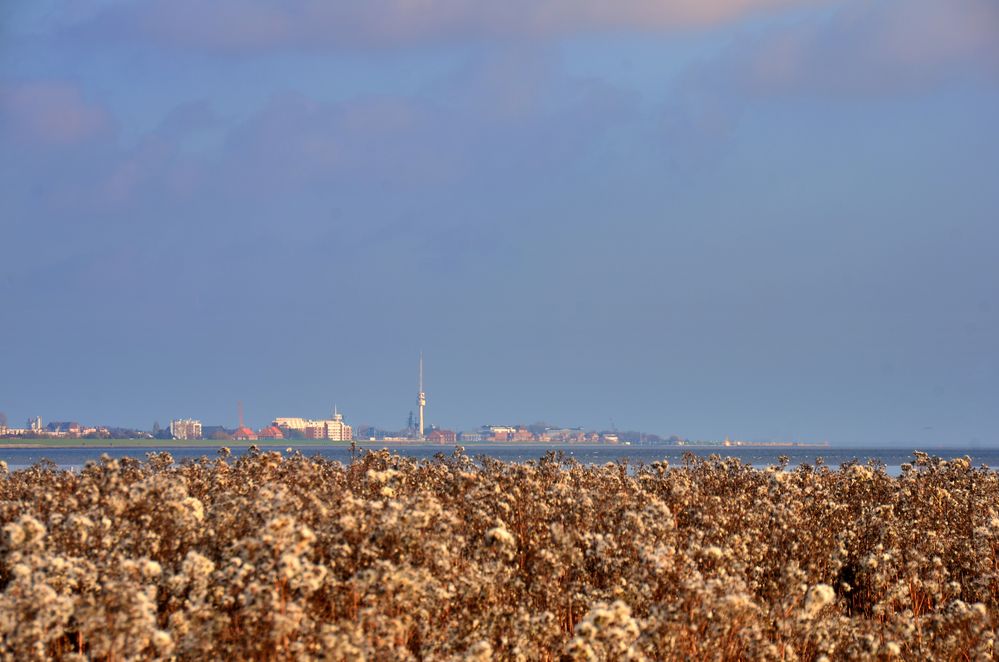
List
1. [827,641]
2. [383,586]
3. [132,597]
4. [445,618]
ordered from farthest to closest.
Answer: [827,641], [445,618], [383,586], [132,597]

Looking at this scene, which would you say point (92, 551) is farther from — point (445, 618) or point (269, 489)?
point (445, 618)

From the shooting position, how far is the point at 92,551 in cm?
1024

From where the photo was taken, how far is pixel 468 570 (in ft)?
34.0

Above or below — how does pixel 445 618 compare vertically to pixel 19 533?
below

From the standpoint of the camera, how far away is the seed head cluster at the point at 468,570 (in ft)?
25.9

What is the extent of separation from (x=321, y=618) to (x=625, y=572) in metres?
4.13

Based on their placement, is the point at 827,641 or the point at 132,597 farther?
the point at 827,641

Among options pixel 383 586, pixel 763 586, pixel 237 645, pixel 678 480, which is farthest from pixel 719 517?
pixel 237 645

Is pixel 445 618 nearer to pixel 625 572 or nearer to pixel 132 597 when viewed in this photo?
pixel 625 572

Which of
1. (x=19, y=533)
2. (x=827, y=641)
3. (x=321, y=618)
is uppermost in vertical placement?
(x=19, y=533)

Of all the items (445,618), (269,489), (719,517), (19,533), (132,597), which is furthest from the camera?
(719,517)

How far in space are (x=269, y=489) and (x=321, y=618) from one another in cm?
334

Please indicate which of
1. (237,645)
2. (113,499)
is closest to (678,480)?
(113,499)

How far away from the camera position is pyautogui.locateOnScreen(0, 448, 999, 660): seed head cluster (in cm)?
788
